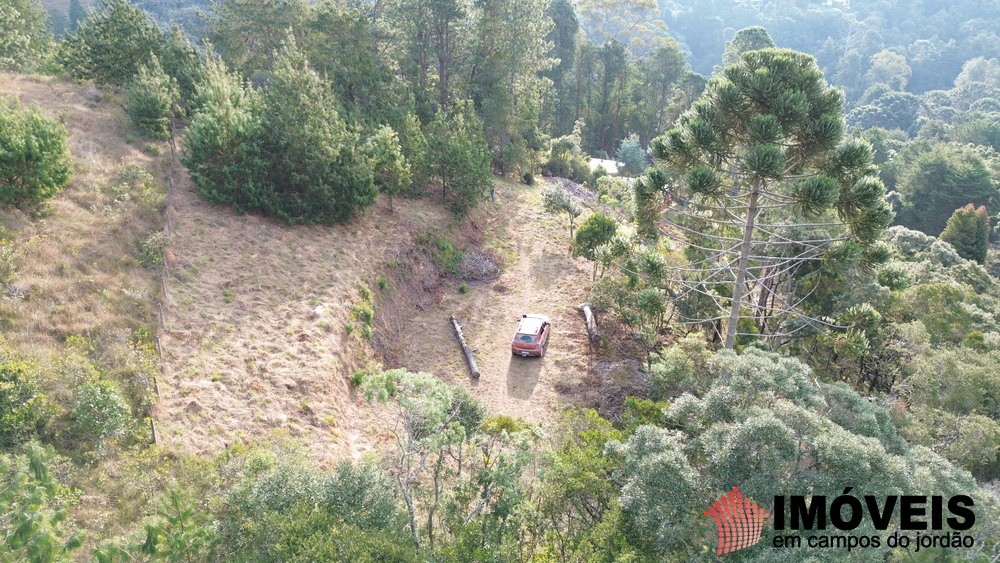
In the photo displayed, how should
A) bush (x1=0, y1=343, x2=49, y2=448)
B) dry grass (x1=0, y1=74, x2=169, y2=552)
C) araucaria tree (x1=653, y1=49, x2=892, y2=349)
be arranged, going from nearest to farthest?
bush (x1=0, y1=343, x2=49, y2=448) < dry grass (x1=0, y1=74, x2=169, y2=552) < araucaria tree (x1=653, y1=49, x2=892, y2=349)

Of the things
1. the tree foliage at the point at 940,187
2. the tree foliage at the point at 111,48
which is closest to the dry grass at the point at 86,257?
the tree foliage at the point at 111,48

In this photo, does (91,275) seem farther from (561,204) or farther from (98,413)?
(561,204)

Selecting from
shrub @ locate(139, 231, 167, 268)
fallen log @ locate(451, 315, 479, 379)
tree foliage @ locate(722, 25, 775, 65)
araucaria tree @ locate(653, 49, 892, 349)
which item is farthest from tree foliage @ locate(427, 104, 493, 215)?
tree foliage @ locate(722, 25, 775, 65)

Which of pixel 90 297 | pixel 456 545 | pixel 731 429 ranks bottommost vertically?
pixel 456 545

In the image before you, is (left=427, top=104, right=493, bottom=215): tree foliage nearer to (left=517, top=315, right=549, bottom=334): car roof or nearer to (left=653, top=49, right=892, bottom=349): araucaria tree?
(left=517, top=315, right=549, bottom=334): car roof

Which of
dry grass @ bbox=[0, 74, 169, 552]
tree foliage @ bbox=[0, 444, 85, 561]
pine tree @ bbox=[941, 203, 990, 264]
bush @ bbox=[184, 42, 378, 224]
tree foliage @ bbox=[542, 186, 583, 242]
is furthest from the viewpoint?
pine tree @ bbox=[941, 203, 990, 264]

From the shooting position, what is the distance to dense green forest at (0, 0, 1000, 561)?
27.6 ft

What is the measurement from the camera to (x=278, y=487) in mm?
8977

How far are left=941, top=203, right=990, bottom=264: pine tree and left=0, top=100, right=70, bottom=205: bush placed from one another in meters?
51.9

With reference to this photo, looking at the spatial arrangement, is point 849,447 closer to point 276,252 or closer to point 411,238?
point 276,252

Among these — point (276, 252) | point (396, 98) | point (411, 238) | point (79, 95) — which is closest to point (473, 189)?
point (411, 238)

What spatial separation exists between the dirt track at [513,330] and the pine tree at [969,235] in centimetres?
3029

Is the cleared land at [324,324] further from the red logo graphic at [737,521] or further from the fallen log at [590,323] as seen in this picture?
the red logo graphic at [737,521]

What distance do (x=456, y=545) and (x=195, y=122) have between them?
64.9 ft
